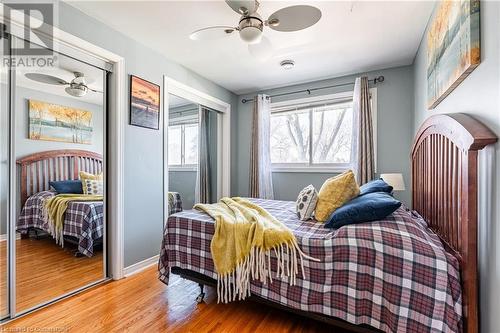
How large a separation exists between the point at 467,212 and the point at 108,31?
3.05 meters

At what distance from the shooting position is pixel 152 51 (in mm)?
2752

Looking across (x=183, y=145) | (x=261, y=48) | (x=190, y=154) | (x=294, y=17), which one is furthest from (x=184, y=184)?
(x=294, y=17)

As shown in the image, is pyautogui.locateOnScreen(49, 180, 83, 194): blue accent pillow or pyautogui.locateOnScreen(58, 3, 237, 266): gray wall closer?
pyautogui.locateOnScreen(49, 180, 83, 194): blue accent pillow

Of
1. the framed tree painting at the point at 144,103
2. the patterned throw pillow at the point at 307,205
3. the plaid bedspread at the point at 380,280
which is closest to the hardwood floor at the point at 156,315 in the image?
the plaid bedspread at the point at 380,280

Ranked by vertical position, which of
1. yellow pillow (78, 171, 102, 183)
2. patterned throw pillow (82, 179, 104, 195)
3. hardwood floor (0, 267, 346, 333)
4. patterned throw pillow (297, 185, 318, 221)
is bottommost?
hardwood floor (0, 267, 346, 333)

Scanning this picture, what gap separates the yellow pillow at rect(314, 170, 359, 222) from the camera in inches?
76.7

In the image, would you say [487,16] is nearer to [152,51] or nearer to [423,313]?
[423,313]

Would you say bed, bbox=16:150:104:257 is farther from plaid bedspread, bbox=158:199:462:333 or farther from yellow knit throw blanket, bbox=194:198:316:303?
plaid bedspread, bbox=158:199:462:333

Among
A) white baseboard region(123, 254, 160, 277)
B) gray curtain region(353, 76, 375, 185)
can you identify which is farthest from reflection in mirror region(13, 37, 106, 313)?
gray curtain region(353, 76, 375, 185)

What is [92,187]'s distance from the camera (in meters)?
2.30

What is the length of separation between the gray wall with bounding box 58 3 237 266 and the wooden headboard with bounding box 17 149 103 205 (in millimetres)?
339

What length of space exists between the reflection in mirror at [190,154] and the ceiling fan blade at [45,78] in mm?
1246

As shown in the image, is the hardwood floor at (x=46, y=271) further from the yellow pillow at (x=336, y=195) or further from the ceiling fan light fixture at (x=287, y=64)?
the ceiling fan light fixture at (x=287, y=64)

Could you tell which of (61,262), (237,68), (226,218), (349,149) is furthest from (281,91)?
(61,262)
